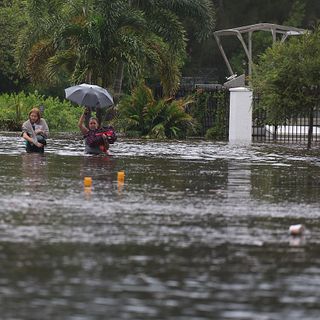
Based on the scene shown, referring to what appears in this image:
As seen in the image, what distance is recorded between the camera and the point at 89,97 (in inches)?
1002

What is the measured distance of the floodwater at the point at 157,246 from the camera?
25.3ft

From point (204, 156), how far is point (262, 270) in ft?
52.8

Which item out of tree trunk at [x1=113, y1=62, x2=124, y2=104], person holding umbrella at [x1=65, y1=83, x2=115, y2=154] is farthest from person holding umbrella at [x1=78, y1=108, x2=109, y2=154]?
tree trunk at [x1=113, y1=62, x2=124, y2=104]

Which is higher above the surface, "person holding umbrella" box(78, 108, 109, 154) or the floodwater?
"person holding umbrella" box(78, 108, 109, 154)

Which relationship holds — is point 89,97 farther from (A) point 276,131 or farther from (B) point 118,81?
(B) point 118,81

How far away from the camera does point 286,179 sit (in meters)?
18.6

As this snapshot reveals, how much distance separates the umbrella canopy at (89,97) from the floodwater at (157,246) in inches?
242

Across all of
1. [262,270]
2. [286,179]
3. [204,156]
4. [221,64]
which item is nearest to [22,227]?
[262,270]

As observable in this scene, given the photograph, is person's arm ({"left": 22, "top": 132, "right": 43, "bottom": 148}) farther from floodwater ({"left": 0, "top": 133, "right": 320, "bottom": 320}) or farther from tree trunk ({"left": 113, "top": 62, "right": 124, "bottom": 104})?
tree trunk ({"left": 113, "top": 62, "right": 124, "bottom": 104})

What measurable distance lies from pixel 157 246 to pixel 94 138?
1352 centimetres

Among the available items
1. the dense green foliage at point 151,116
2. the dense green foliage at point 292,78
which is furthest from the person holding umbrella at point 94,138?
the dense green foliage at point 151,116

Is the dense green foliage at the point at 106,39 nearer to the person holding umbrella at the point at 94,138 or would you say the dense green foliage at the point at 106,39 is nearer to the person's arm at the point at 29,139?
the person holding umbrella at the point at 94,138

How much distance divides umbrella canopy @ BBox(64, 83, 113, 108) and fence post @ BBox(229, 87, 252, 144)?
11.0 meters

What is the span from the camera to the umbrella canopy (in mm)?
25266
